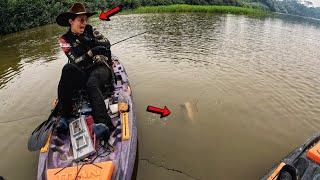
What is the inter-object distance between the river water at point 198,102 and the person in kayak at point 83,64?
1.59 m

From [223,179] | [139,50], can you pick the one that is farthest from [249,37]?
[223,179]

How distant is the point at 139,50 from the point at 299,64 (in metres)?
8.77

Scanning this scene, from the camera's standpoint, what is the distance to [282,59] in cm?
1450

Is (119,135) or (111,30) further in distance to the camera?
(111,30)

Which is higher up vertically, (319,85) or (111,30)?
(111,30)

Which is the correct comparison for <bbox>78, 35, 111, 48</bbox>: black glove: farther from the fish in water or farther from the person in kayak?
the fish in water

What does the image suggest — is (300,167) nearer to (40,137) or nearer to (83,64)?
(40,137)

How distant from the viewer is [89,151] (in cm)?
477

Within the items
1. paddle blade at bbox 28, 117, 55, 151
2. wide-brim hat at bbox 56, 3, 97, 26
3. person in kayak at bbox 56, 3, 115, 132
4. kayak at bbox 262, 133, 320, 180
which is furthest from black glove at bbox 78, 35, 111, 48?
kayak at bbox 262, 133, 320, 180

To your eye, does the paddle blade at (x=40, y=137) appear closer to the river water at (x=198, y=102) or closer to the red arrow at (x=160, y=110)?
the river water at (x=198, y=102)

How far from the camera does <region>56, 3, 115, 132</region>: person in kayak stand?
5.68 meters

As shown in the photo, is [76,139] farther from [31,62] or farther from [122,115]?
[31,62]

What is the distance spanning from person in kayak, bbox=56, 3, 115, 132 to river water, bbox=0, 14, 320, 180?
159cm

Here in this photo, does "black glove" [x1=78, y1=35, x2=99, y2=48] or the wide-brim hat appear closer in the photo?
the wide-brim hat
